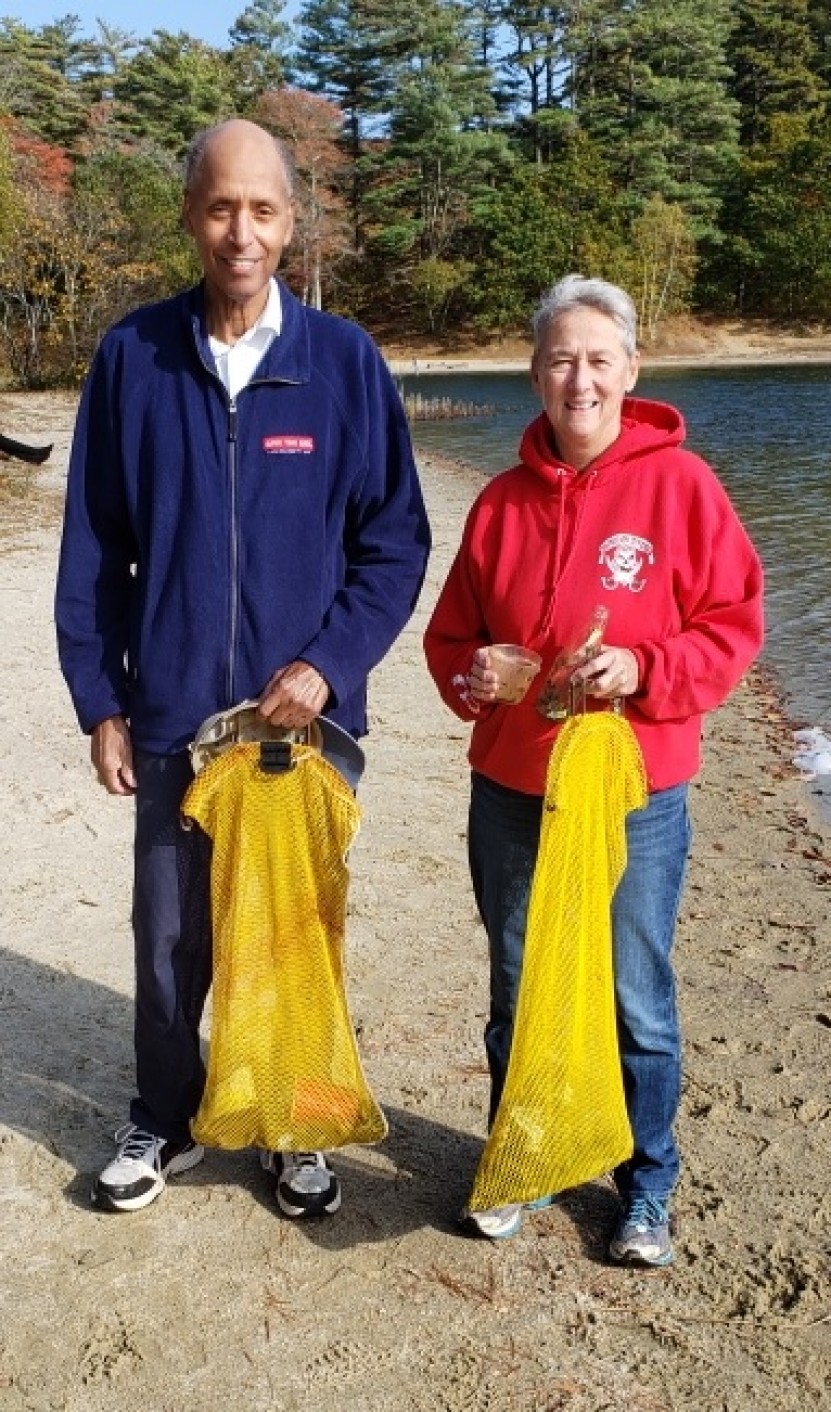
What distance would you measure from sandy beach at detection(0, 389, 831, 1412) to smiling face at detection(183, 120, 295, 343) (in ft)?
6.82

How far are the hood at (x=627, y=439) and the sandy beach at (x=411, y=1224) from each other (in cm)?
172

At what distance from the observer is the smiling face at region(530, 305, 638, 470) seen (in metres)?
2.51

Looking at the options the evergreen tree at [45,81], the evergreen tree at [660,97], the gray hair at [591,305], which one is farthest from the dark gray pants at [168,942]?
the evergreen tree at [660,97]

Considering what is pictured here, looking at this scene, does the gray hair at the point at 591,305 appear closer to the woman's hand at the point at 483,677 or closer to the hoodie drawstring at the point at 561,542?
the hoodie drawstring at the point at 561,542

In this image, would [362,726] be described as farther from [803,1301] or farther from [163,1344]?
[803,1301]

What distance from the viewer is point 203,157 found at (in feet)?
8.61

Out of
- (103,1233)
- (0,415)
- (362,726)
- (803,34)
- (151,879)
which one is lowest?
(0,415)

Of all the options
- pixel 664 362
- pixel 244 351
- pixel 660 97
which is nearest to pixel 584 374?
pixel 244 351

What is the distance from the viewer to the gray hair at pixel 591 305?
2.53 metres

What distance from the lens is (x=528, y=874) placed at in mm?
2736

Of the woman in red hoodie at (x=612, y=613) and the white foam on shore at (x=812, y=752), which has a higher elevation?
the woman in red hoodie at (x=612, y=613)

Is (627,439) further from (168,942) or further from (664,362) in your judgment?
(664,362)

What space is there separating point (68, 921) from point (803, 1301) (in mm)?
2853

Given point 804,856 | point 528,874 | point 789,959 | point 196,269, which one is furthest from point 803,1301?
point 196,269
